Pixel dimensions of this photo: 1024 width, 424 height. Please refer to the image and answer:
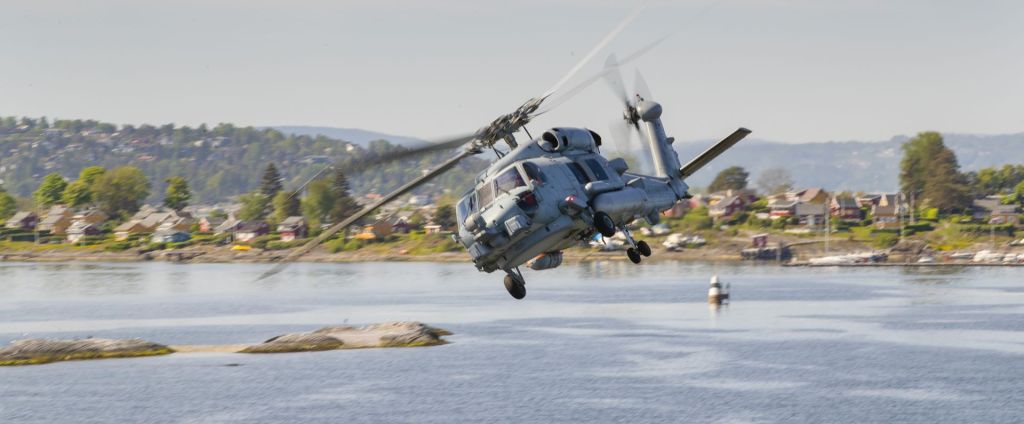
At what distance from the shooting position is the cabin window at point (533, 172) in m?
38.0

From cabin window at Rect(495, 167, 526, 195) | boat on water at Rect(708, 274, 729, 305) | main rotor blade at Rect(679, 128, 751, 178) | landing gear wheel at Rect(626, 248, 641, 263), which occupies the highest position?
main rotor blade at Rect(679, 128, 751, 178)

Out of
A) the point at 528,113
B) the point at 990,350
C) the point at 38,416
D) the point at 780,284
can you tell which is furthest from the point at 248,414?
the point at 780,284

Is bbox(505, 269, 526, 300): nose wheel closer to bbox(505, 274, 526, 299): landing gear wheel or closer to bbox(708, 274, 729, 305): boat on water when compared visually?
bbox(505, 274, 526, 299): landing gear wheel

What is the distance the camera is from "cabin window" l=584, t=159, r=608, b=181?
3950cm

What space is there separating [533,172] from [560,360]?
210ft

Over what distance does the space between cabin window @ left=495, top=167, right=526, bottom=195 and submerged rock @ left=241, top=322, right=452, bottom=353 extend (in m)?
68.6

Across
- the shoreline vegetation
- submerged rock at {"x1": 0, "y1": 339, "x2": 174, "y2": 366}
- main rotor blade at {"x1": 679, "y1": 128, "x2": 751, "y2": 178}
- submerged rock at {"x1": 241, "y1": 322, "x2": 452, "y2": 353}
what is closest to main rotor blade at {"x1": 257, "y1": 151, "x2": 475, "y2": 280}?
main rotor blade at {"x1": 679, "y1": 128, "x2": 751, "y2": 178}

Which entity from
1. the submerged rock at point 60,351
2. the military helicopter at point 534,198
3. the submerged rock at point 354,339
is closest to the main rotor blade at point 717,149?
the military helicopter at point 534,198

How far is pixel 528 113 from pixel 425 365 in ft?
205

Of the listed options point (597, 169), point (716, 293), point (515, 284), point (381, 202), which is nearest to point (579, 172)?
point (597, 169)

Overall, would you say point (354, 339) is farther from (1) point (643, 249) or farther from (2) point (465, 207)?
(1) point (643, 249)

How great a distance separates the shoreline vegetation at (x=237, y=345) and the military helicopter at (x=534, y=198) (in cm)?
6467

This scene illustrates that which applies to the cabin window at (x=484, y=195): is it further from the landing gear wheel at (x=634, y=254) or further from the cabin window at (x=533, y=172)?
the landing gear wheel at (x=634, y=254)

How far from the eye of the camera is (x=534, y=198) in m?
37.5
